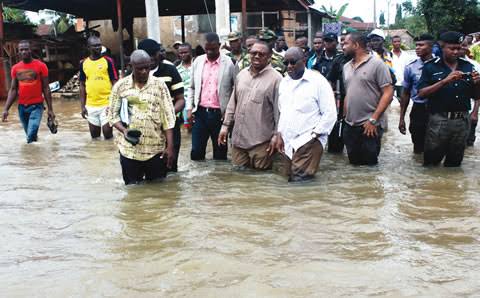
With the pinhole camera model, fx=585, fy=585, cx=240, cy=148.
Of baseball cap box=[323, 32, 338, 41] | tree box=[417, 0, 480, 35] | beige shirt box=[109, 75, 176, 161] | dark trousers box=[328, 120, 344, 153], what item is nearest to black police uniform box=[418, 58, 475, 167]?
dark trousers box=[328, 120, 344, 153]

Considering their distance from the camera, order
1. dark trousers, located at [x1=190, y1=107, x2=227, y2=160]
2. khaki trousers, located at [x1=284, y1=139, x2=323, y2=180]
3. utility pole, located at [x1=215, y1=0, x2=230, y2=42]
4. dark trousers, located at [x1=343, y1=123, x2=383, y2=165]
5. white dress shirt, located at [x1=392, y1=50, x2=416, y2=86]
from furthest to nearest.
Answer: utility pole, located at [x1=215, y1=0, x2=230, y2=42], white dress shirt, located at [x1=392, y1=50, x2=416, y2=86], dark trousers, located at [x1=190, y1=107, x2=227, y2=160], dark trousers, located at [x1=343, y1=123, x2=383, y2=165], khaki trousers, located at [x1=284, y1=139, x2=323, y2=180]

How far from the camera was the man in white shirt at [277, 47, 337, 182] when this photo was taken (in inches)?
245

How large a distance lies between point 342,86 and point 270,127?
1.62m

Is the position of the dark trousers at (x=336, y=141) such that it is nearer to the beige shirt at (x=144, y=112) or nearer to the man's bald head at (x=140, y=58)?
the beige shirt at (x=144, y=112)

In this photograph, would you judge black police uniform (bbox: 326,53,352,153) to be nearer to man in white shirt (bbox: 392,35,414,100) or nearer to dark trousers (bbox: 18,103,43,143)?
man in white shirt (bbox: 392,35,414,100)

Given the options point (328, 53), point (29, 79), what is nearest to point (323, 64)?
point (328, 53)

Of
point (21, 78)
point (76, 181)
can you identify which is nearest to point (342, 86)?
point (76, 181)

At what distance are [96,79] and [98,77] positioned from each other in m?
0.04

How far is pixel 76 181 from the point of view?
6828 millimetres

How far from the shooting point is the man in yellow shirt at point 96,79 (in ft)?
29.8

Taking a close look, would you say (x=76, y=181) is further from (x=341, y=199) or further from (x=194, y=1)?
(x=194, y=1)

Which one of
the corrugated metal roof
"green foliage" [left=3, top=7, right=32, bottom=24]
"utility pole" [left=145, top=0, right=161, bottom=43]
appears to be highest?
"green foliage" [left=3, top=7, right=32, bottom=24]

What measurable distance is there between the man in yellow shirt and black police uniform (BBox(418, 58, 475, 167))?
478cm

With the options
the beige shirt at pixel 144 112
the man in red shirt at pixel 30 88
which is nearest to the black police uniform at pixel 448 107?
the beige shirt at pixel 144 112
